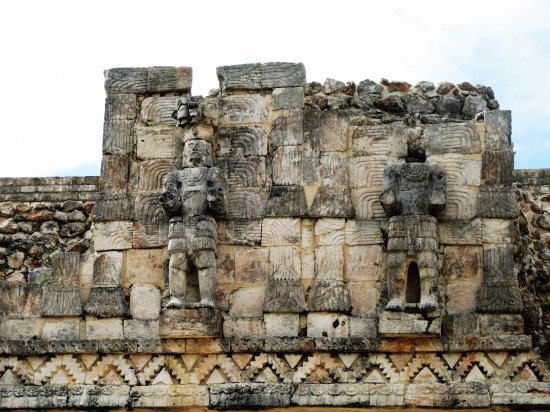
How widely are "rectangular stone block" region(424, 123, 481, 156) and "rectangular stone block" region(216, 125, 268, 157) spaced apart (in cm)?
196

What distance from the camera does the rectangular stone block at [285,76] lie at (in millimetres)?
17156

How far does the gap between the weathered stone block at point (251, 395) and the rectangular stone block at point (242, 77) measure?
12.0 ft

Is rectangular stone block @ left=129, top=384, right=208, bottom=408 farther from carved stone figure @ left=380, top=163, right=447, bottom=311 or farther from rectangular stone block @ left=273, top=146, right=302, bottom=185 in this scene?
rectangular stone block @ left=273, top=146, right=302, bottom=185

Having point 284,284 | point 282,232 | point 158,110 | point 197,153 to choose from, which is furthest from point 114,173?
point 284,284

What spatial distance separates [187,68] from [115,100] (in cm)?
97

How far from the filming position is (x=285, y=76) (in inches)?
676

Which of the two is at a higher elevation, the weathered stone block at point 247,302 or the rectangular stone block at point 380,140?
the rectangular stone block at point 380,140

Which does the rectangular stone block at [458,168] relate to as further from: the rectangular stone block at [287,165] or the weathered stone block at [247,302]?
the weathered stone block at [247,302]

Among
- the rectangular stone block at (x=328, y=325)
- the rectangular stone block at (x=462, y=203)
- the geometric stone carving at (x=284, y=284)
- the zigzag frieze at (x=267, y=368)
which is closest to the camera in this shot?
the zigzag frieze at (x=267, y=368)

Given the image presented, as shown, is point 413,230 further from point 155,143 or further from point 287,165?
point 155,143

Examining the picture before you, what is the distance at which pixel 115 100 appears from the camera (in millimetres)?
17469

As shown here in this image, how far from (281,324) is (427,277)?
1.77m

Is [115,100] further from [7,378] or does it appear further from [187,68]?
[7,378]

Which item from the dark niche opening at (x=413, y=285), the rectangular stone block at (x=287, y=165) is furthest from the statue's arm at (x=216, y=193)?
the dark niche opening at (x=413, y=285)
